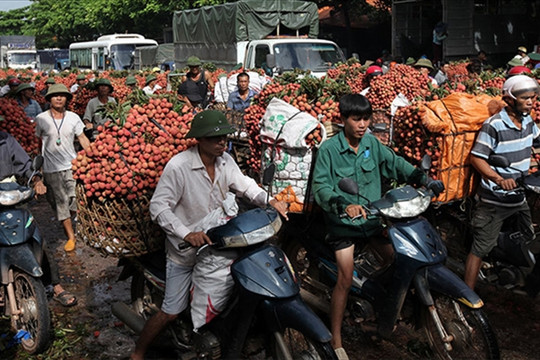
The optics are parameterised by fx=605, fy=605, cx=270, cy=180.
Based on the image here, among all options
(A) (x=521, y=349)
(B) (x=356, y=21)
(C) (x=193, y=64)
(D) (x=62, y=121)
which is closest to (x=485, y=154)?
(A) (x=521, y=349)

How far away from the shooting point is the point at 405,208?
12.7 ft

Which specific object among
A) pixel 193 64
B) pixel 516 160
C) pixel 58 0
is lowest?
pixel 516 160

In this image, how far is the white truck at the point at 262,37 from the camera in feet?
46.0

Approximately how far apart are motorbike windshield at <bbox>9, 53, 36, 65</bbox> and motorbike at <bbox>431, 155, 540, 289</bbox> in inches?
1834

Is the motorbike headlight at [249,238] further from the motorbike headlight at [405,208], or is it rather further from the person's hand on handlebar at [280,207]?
the motorbike headlight at [405,208]

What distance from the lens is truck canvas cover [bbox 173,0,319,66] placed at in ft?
56.9

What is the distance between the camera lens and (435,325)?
3.84m

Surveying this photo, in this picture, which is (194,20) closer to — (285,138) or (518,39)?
(518,39)

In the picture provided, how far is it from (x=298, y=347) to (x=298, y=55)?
1109 cm

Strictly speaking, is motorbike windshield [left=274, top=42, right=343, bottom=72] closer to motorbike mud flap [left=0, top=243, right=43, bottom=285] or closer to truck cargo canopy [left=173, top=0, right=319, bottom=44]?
truck cargo canopy [left=173, top=0, right=319, bottom=44]

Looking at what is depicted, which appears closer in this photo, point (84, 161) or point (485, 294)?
point (84, 161)

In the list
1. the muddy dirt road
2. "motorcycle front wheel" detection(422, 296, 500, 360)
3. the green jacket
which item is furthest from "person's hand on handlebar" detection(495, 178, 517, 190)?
the muddy dirt road

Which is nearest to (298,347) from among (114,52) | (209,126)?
(209,126)

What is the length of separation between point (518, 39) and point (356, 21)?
1268 cm
